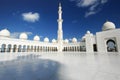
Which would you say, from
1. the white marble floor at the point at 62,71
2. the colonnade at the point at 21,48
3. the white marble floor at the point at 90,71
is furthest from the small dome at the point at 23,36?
the white marble floor at the point at 90,71

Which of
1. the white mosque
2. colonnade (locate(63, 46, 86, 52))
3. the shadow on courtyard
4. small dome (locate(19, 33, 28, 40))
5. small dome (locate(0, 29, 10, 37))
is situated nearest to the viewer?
the shadow on courtyard

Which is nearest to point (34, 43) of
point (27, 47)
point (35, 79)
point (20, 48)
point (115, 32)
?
point (27, 47)

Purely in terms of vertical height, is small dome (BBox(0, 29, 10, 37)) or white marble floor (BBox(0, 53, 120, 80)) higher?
small dome (BBox(0, 29, 10, 37))

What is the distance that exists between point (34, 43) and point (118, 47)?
26132mm

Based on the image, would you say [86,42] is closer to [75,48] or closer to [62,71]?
[75,48]

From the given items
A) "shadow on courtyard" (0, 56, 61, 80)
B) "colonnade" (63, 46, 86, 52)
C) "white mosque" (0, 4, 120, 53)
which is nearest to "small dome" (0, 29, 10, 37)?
"white mosque" (0, 4, 120, 53)

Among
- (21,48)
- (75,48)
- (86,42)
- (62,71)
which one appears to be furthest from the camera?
(75,48)

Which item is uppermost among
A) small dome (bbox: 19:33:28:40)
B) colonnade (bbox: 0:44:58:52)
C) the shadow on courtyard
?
small dome (bbox: 19:33:28:40)

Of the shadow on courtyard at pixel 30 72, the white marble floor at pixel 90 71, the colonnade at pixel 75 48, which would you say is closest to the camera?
the white marble floor at pixel 90 71

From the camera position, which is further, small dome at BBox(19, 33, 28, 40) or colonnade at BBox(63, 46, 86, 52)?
colonnade at BBox(63, 46, 86, 52)

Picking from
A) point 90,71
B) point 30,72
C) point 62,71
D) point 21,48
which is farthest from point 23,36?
point 90,71

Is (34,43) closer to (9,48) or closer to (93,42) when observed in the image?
(9,48)

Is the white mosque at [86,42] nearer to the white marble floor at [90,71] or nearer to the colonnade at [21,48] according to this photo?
the colonnade at [21,48]

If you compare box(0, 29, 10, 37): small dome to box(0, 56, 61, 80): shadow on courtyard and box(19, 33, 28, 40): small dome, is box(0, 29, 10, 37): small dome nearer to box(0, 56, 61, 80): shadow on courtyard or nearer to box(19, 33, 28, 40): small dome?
box(19, 33, 28, 40): small dome
